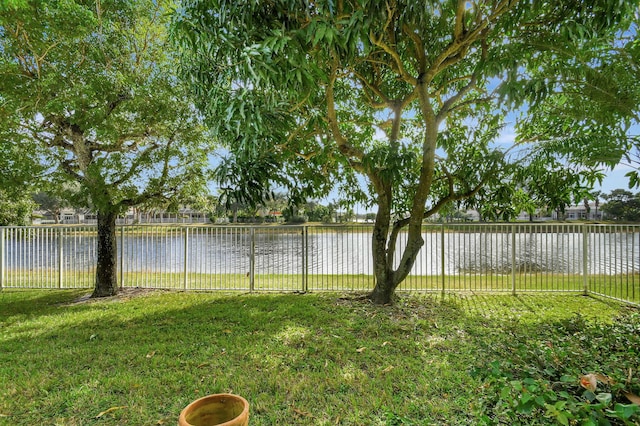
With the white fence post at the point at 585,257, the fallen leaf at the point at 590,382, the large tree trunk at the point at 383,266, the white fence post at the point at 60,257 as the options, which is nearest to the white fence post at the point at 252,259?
the large tree trunk at the point at 383,266

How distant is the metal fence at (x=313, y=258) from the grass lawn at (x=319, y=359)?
0.87 meters

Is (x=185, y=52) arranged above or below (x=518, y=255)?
above

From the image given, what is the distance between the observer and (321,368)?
3314 mm

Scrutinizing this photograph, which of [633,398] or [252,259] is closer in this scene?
[633,398]

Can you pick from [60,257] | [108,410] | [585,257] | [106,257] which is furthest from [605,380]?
[60,257]

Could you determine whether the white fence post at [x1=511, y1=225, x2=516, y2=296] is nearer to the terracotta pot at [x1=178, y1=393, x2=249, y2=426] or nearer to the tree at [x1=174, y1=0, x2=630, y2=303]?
the tree at [x1=174, y1=0, x2=630, y2=303]

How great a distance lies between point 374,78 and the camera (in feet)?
17.4

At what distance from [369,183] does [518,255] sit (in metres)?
3.28

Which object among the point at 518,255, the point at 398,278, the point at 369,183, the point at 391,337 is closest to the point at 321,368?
the point at 391,337

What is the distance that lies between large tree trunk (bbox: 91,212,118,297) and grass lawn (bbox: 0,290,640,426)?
815 millimetres

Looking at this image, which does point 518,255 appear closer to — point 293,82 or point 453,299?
point 453,299

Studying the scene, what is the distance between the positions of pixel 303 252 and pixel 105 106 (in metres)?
4.30

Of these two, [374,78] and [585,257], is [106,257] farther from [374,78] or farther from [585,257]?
[585,257]

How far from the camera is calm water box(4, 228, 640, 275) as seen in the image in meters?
6.50
